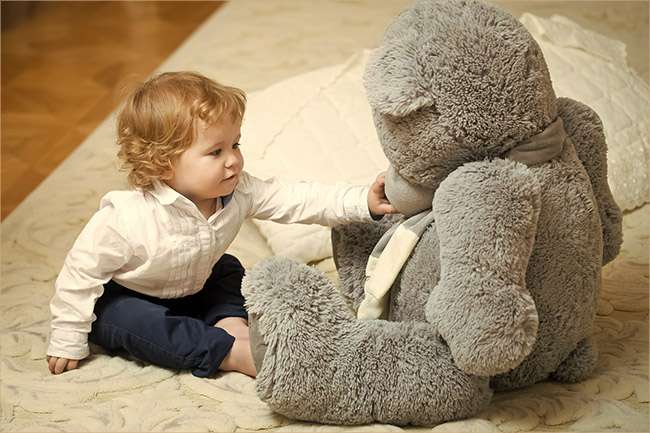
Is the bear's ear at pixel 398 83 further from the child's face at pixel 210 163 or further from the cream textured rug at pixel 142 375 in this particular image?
the cream textured rug at pixel 142 375

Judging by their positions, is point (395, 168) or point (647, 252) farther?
point (647, 252)

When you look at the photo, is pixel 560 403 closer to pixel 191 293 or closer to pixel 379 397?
pixel 379 397

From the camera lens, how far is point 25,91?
2910mm

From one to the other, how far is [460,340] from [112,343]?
1.89ft

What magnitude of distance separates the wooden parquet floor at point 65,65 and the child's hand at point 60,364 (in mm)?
766

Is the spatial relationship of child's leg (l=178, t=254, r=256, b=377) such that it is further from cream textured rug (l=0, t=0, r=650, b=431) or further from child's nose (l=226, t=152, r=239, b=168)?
child's nose (l=226, t=152, r=239, b=168)

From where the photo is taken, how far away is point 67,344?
1.49 meters

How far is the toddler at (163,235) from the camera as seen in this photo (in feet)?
4.79

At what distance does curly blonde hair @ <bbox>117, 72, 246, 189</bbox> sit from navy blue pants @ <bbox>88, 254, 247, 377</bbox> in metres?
0.18

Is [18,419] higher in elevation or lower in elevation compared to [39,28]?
higher

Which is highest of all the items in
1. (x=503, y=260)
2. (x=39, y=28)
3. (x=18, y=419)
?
(x=503, y=260)

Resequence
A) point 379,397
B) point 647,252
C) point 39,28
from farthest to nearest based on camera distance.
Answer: point 39,28
point 647,252
point 379,397

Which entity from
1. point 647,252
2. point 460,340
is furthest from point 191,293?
point 647,252

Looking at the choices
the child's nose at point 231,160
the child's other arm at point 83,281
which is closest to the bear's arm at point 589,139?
the child's nose at point 231,160
